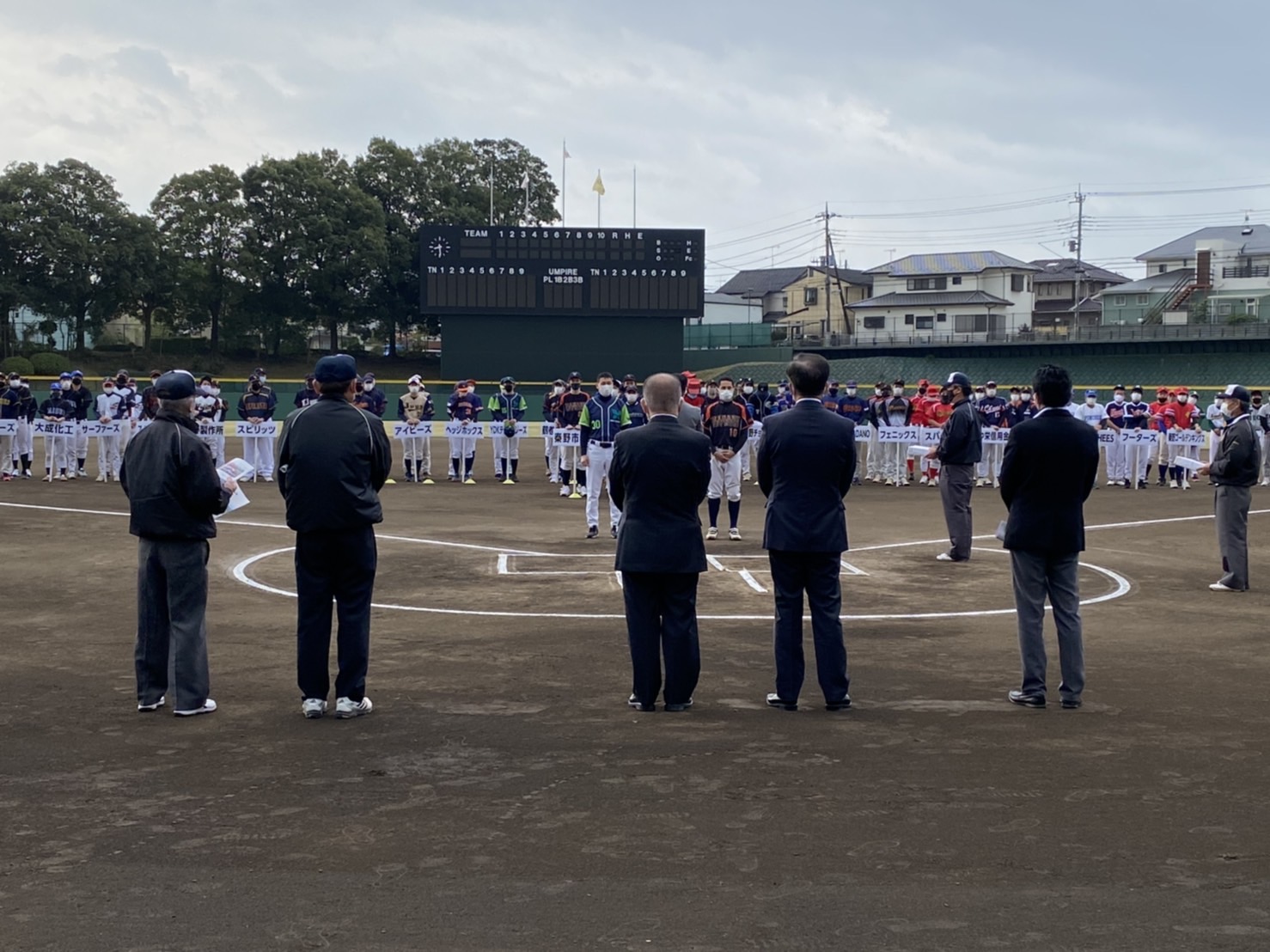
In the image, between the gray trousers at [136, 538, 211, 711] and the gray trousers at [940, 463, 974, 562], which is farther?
the gray trousers at [940, 463, 974, 562]

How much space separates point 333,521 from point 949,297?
8282 centimetres

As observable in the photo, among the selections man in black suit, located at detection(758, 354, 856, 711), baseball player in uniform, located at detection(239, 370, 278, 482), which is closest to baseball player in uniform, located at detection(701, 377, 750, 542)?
man in black suit, located at detection(758, 354, 856, 711)

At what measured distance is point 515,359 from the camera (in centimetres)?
4653

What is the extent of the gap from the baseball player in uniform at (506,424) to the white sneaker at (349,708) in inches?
739

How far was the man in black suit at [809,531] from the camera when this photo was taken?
26.5 feet

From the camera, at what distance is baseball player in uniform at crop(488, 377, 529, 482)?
2689 centimetres

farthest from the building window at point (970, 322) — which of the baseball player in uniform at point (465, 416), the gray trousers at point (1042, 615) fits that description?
the gray trousers at point (1042, 615)

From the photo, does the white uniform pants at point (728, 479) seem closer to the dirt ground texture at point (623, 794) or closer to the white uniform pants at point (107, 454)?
the dirt ground texture at point (623, 794)

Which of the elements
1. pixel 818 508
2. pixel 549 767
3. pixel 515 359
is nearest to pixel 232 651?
pixel 549 767

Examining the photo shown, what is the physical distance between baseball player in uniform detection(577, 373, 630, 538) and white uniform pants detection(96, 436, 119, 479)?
11.9 meters

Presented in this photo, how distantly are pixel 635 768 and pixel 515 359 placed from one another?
40374 mm

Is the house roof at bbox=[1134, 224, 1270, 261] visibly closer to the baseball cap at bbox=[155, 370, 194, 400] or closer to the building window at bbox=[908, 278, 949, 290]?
the building window at bbox=[908, 278, 949, 290]

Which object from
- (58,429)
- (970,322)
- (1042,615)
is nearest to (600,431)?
(1042,615)

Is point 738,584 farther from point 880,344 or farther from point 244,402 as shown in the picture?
point 880,344
